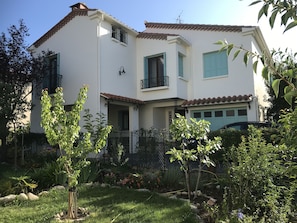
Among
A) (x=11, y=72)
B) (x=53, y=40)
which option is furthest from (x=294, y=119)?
(x=53, y=40)

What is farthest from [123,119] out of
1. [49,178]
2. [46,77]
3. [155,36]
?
[49,178]

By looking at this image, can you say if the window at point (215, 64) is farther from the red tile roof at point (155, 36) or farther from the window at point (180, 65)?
the red tile roof at point (155, 36)

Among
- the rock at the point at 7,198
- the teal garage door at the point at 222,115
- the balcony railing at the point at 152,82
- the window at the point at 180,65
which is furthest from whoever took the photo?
the balcony railing at the point at 152,82

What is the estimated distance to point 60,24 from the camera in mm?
17031

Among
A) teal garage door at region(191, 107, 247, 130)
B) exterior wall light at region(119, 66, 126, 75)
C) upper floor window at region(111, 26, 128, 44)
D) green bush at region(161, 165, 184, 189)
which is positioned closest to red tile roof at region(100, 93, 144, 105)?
exterior wall light at region(119, 66, 126, 75)

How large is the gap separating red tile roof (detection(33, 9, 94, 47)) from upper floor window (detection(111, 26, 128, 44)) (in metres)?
1.86

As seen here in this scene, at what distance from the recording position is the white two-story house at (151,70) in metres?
14.9

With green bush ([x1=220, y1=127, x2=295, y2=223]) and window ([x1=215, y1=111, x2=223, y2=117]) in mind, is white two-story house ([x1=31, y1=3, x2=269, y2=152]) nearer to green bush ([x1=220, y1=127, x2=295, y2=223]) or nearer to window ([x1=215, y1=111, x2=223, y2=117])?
window ([x1=215, y1=111, x2=223, y2=117])

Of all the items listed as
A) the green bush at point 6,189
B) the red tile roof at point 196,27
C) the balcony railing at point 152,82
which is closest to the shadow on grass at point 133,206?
the green bush at point 6,189

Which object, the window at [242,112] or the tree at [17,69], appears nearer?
the tree at [17,69]

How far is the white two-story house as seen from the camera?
14914 millimetres

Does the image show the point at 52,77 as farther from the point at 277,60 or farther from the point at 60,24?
the point at 277,60

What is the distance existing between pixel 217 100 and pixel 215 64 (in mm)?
2474

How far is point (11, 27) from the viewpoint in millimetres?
14148
